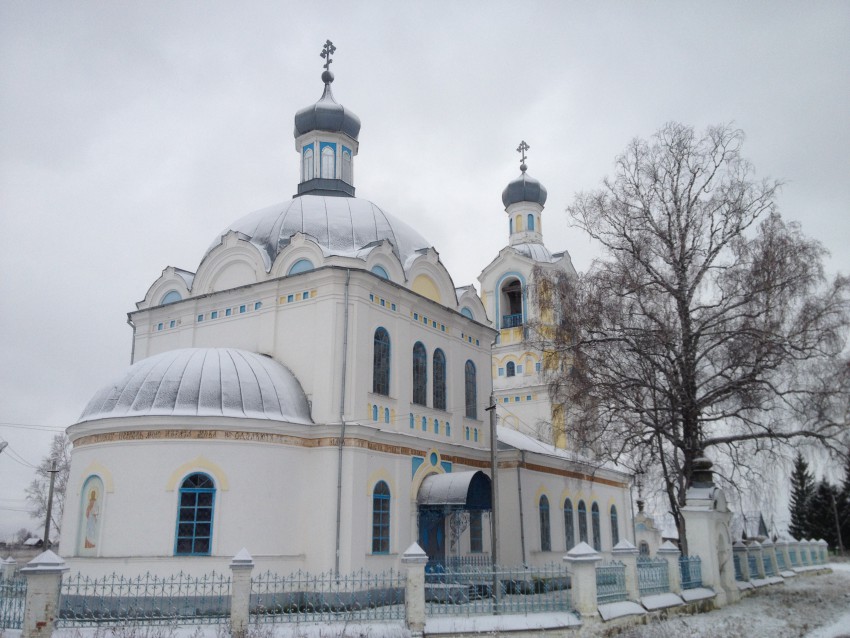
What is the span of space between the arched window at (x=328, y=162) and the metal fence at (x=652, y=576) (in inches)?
531

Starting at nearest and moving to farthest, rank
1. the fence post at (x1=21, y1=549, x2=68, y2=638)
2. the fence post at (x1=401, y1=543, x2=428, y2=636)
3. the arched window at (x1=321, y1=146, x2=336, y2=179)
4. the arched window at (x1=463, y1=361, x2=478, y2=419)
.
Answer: the fence post at (x1=21, y1=549, x2=68, y2=638)
the fence post at (x1=401, y1=543, x2=428, y2=636)
the arched window at (x1=463, y1=361, x2=478, y2=419)
the arched window at (x1=321, y1=146, x2=336, y2=179)

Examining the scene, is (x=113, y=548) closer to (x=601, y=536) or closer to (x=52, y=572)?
(x=52, y=572)

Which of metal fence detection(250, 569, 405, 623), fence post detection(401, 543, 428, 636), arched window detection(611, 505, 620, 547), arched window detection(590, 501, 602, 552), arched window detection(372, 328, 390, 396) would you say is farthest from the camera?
arched window detection(611, 505, 620, 547)

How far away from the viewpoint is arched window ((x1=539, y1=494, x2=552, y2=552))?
21.6 metres

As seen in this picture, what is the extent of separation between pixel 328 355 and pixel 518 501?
7676 millimetres

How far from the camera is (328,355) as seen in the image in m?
16.3

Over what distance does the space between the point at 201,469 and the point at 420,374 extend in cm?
618

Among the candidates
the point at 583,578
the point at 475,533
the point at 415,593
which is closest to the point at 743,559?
the point at 475,533

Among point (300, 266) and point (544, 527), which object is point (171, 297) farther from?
point (544, 527)

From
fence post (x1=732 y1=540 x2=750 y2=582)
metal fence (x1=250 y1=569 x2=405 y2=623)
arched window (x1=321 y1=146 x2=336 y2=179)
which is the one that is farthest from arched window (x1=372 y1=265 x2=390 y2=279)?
fence post (x1=732 y1=540 x2=750 y2=582)

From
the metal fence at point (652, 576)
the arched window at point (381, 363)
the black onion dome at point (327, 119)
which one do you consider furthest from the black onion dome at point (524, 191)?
the metal fence at point (652, 576)

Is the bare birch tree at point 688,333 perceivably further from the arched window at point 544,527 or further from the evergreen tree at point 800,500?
the evergreen tree at point 800,500

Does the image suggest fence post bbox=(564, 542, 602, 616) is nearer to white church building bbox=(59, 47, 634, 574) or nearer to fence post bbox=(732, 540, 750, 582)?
white church building bbox=(59, 47, 634, 574)

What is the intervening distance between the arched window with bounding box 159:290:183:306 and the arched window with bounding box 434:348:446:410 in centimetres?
670
